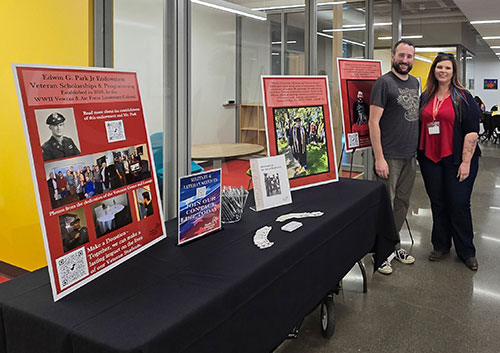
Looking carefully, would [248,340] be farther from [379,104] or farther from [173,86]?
[379,104]

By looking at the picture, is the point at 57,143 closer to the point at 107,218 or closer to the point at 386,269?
the point at 107,218

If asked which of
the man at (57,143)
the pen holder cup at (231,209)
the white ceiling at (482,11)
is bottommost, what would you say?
the pen holder cup at (231,209)

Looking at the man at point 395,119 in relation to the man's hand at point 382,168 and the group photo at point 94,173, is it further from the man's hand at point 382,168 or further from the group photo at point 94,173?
the group photo at point 94,173

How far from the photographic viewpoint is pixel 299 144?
2.98 meters

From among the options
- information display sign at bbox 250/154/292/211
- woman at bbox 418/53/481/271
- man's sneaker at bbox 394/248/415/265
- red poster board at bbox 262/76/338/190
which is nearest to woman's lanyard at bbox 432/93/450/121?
woman at bbox 418/53/481/271

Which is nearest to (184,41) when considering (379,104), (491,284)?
(379,104)

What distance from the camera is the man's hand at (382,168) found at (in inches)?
140

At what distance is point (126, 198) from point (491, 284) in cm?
294

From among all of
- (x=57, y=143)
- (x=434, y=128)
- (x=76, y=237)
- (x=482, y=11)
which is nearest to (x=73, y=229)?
(x=76, y=237)

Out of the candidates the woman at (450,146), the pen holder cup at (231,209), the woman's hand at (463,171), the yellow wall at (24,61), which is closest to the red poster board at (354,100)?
the woman at (450,146)

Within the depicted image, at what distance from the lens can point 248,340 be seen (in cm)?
161

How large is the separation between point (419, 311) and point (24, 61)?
271 cm

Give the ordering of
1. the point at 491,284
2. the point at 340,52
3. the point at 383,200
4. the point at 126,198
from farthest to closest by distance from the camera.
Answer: the point at 340,52, the point at 491,284, the point at 383,200, the point at 126,198

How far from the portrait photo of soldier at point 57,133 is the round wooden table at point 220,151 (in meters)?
1.39
